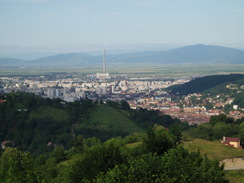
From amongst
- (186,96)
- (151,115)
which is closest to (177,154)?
(151,115)

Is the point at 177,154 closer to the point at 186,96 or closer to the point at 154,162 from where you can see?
the point at 154,162

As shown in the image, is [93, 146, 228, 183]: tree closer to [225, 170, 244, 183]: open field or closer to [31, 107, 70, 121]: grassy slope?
[225, 170, 244, 183]: open field

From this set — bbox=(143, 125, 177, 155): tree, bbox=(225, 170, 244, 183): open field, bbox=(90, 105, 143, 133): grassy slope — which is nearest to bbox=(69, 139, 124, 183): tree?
bbox=(143, 125, 177, 155): tree

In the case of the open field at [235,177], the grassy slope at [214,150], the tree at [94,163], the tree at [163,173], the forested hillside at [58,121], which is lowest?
the forested hillside at [58,121]

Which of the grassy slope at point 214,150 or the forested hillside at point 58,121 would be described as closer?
the grassy slope at point 214,150

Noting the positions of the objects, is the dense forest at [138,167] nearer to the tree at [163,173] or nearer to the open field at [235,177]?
the tree at [163,173]

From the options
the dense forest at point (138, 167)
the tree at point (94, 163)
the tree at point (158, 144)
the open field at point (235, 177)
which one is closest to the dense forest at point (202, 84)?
the tree at point (158, 144)

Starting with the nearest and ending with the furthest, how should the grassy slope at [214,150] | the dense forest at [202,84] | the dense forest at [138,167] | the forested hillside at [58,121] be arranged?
the dense forest at [138,167] → the grassy slope at [214,150] → the forested hillside at [58,121] → the dense forest at [202,84]
